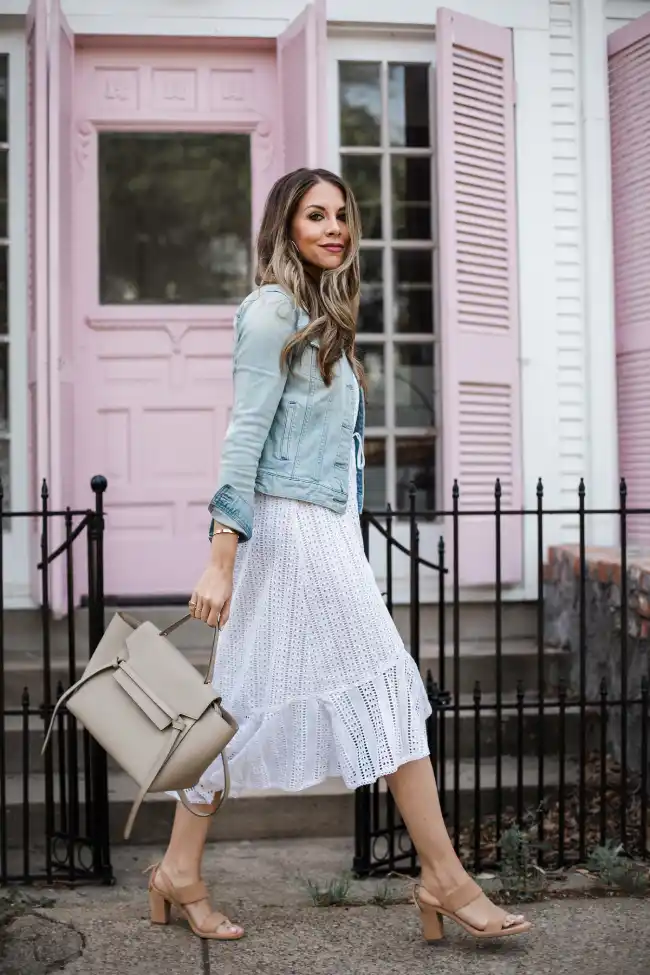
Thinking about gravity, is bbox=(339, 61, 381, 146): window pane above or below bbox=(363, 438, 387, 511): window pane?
above

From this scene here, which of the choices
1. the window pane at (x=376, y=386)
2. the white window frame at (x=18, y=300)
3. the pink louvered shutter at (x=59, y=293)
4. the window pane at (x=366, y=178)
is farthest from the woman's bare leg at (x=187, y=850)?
the window pane at (x=366, y=178)

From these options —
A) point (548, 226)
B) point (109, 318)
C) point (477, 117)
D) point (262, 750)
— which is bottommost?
point (262, 750)

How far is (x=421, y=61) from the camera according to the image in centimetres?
526

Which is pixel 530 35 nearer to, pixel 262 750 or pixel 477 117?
pixel 477 117

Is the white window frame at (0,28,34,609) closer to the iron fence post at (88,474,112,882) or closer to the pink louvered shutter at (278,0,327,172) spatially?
the pink louvered shutter at (278,0,327,172)

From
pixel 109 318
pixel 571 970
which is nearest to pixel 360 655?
pixel 571 970

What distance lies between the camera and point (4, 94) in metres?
5.13

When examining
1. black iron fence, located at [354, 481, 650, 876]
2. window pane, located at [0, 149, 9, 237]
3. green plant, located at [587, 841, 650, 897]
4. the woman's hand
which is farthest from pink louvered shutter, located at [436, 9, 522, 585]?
the woman's hand

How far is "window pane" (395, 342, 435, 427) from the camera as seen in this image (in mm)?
5328

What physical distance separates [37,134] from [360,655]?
3.05 m

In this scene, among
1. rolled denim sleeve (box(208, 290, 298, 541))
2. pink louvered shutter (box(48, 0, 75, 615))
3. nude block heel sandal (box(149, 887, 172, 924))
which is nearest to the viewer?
rolled denim sleeve (box(208, 290, 298, 541))

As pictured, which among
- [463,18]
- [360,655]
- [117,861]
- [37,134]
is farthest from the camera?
[463,18]

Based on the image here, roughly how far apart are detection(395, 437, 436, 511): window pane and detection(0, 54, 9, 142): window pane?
2.40m

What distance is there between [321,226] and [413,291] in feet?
8.49
